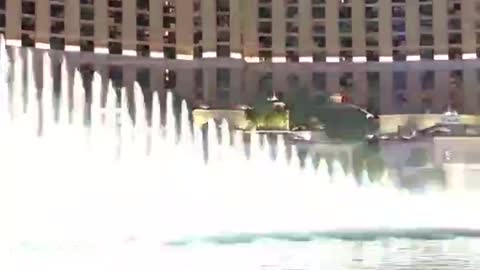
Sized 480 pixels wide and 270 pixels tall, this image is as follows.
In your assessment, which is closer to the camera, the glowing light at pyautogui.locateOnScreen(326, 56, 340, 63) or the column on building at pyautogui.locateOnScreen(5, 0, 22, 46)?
the column on building at pyautogui.locateOnScreen(5, 0, 22, 46)

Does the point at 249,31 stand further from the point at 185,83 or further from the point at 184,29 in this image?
the point at 185,83

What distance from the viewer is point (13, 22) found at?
160 ft

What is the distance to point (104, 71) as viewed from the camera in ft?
167

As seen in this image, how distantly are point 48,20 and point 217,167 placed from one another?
24.8 meters

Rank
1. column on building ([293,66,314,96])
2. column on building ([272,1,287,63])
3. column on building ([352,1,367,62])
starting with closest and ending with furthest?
1. column on building ([293,66,314,96])
2. column on building ([352,1,367,62])
3. column on building ([272,1,287,63])

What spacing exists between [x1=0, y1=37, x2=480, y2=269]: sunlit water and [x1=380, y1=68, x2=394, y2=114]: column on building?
833 inches

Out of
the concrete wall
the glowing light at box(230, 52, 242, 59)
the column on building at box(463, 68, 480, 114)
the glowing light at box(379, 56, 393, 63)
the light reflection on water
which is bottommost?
the light reflection on water

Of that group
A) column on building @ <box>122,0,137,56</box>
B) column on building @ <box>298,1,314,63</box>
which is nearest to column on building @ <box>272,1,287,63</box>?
column on building @ <box>298,1,314,63</box>

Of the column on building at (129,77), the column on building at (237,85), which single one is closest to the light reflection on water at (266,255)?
the column on building at (129,77)

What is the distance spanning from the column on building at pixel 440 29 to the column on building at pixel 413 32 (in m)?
0.96

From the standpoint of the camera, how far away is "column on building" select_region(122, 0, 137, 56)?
52219 millimetres

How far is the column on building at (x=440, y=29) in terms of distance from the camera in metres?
53.9

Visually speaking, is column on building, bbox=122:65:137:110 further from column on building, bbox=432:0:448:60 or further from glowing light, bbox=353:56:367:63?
column on building, bbox=432:0:448:60

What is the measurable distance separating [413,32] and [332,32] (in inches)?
175
